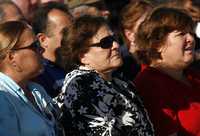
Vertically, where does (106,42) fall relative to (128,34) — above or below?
above

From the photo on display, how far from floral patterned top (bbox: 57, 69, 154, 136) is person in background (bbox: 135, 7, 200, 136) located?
0.19 m

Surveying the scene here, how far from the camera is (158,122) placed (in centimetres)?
413

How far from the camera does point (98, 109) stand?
3695mm

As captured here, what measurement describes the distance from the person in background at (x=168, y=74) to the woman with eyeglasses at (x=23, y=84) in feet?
2.34

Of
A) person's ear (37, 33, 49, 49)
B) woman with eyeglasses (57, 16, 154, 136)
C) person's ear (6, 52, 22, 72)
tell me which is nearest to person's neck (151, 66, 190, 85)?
woman with eyeglasses (57, 16, 154, 136)

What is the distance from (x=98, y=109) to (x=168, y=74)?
792mm

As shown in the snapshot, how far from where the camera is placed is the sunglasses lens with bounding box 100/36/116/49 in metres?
4.03

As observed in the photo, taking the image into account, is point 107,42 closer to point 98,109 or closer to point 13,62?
point 98,109

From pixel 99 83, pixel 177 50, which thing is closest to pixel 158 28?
pixel 177 50

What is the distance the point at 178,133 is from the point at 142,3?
1734mm

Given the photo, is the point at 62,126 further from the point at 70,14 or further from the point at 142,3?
the point at 142,3

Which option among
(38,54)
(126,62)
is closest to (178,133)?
(38,54)

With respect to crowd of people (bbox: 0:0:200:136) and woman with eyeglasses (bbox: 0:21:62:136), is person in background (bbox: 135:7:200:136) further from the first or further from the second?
woman with eyeglasses (bbox: 0:21:62:136)

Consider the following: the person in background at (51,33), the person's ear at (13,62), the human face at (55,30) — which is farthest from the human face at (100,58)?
the human face at (55,30)
